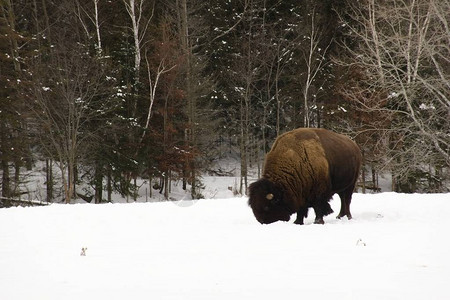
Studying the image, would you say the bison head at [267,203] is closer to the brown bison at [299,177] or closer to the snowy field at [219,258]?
the brown bison at [299,177]

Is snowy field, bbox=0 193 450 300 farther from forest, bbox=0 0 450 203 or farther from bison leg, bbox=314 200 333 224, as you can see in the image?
forest, bbox=0 0 450 203

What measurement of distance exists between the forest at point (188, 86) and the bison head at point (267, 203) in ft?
28.4

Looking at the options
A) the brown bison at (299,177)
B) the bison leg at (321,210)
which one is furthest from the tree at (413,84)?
the bison leg at (321,210)

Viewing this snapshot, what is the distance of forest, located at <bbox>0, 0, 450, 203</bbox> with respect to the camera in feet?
53.0

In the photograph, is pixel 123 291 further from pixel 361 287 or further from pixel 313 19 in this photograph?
pixel 313 19

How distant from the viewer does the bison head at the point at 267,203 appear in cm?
786

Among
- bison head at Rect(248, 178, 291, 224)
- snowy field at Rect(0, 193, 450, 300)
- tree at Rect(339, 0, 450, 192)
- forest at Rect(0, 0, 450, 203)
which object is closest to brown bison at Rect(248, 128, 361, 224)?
bison head at Rect(248, 178, 291, 224)

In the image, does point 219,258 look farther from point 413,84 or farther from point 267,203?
point 413,84

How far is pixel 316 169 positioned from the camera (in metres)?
8.17

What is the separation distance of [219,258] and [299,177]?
3732mm

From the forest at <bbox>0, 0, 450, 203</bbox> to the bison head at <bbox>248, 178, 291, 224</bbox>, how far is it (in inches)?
341

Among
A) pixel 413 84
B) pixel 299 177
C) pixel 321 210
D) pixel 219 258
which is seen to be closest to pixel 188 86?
pixel 413 84

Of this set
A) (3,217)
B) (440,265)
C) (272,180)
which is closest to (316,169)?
(272,180)

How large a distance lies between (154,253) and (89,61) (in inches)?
632
